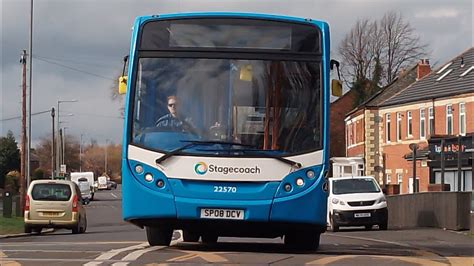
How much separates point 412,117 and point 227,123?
44187mm

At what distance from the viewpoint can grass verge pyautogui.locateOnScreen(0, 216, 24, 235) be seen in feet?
100

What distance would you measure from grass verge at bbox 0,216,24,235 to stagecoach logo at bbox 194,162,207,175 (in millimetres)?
18009

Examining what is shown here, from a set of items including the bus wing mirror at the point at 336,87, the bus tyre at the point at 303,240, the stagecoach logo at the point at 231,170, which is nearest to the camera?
the stagecoach logo at the point at 231,170

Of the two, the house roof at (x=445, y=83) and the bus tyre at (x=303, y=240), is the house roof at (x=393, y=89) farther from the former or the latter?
the bus tyre at (x=303, y=240)

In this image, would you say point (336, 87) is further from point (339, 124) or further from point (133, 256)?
point (339, 124)

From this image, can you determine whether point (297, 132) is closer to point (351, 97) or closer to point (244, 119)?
point (244, 119)

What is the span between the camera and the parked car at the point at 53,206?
2816 cm

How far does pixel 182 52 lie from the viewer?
13.4 metres

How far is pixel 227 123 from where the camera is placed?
42.9ft

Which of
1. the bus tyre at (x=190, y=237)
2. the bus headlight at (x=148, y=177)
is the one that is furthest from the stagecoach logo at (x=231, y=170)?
the bus tyre at (x=190, y=237)

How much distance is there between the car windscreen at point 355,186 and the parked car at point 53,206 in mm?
8095

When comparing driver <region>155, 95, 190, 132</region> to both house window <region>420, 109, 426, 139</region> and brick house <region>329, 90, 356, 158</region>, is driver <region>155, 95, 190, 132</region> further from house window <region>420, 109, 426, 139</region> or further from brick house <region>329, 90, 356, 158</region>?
brick house <region>329, 90, 356, 158</region>

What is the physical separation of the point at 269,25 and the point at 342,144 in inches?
2991

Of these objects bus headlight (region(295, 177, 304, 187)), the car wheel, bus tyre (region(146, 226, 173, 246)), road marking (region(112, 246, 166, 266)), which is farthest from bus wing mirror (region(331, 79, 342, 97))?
the car wheel
